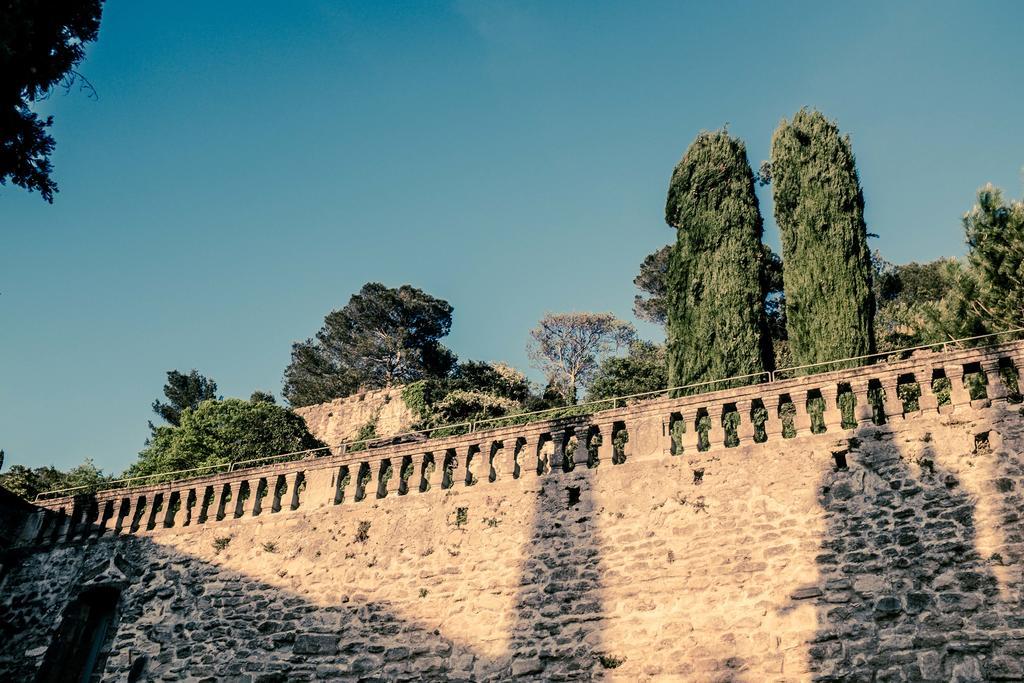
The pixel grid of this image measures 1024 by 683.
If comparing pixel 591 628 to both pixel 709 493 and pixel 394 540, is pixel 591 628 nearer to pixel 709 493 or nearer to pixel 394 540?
pixel 709 493

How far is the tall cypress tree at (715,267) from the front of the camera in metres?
19.9

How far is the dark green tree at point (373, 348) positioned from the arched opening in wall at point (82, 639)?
25783 millimetres

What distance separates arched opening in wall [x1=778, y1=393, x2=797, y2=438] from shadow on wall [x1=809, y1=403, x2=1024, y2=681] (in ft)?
2.61

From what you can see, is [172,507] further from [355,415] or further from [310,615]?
[355,415]

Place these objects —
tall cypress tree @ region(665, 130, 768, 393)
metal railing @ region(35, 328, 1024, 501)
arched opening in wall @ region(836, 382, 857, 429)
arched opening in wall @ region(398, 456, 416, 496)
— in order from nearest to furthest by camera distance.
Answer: arched opening in wall @ region(836, 382, 857, 429)
metal railing @ region(35, 328, 1024, 501)
arched opening in wall @ region(398, 456, 416, 496)
tall cypress tree @ region(665, 130, 768, 393)

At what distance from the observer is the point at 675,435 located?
12453mm

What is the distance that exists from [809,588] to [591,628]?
266 centimetres

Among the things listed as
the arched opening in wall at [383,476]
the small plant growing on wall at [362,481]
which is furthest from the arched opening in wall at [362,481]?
the arched opening in wall at [383,476]

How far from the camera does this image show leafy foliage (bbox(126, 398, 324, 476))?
80.6 feet

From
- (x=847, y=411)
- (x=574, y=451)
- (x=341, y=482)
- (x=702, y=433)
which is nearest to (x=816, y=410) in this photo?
(x=847, y=411)

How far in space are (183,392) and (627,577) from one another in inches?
1515

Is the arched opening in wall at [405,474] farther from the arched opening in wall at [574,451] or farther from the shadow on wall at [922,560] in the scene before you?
the shadow on wall at [922,560]

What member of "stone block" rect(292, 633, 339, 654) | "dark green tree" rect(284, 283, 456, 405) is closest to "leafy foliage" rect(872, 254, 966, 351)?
"stone block" rect(292, 633, 339, 654)

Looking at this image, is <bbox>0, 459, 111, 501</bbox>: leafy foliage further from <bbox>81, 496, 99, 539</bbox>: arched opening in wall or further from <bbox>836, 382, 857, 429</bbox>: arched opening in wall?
<bbox>836, 382, 857, 429</bbox>: arched opening in wall
